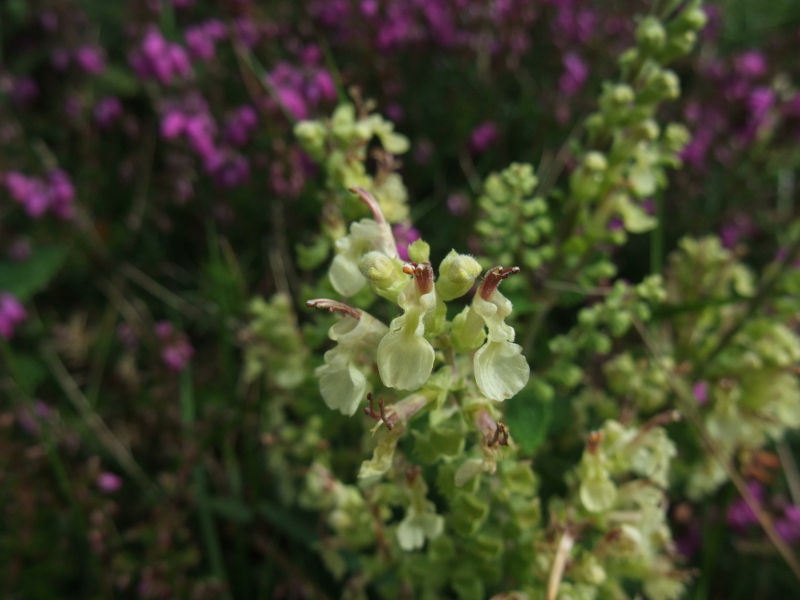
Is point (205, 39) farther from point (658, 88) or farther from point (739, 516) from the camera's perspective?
point (739, 516)

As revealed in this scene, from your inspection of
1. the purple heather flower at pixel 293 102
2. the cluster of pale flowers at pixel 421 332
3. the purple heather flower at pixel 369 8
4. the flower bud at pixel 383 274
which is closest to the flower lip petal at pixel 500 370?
the cluster of pale flowers at pixel 421 332

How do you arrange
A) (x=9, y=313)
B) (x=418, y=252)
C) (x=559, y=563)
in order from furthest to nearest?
(x=9, y=313) → (x=559, y=563) → (x=418, y=252)

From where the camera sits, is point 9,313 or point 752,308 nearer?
point 752,308

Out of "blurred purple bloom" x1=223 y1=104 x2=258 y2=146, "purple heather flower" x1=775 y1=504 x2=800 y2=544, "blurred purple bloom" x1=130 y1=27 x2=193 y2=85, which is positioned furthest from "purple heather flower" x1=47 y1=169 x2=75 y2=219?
"purple heather flower" x1=775 y1=504 x2=800 y2=544

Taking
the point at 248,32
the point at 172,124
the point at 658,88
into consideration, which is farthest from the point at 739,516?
the point at 248,32

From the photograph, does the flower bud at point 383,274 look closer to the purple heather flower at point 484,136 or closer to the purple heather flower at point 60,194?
Result: the purple heather flower at point 484,136

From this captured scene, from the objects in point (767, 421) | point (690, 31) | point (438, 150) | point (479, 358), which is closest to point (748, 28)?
point (438, 150)
